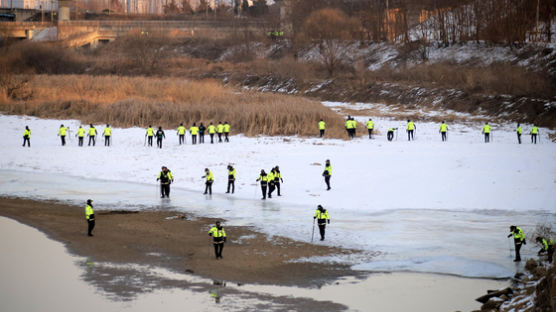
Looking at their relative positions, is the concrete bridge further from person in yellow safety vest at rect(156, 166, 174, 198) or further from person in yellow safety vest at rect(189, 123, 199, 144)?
person in yellow safety vest at rect(156, 166, 174, 198)

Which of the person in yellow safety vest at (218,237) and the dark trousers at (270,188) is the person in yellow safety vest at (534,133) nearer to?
the dark trousers at (270,188)

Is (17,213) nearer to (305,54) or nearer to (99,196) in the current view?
(99,196)

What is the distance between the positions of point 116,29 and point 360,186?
263 ft

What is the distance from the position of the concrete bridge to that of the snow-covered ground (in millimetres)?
62565

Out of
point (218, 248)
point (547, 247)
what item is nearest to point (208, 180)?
point (218, 248)

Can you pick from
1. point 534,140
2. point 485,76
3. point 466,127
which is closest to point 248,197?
point 534,140

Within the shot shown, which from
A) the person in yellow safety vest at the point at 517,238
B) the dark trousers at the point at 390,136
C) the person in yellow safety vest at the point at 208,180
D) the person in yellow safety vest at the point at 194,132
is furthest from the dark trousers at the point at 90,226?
the dark trousers at the point at 390,136

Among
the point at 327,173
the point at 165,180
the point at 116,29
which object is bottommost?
the point at 165,180

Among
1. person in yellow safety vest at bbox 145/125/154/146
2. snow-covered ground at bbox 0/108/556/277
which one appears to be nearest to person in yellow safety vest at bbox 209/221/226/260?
snow-covered ground at bbox 0/108/556/277

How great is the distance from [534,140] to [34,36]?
83.5 meters

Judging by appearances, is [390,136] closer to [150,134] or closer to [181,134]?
[181,134]

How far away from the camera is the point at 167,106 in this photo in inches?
1679

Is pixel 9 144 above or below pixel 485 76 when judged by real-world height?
below

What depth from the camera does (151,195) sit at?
2405 cm
